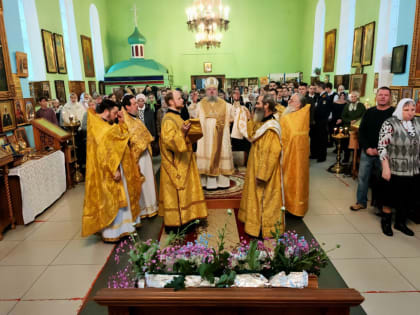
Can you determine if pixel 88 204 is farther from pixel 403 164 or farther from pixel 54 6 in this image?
pixel 54 6

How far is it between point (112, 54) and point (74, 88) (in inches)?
234

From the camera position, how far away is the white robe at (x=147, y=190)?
16.2 feet

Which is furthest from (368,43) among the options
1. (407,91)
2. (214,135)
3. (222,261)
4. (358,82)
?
(222,261)

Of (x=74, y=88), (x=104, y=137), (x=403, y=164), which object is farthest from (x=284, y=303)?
(x=74, y=88)

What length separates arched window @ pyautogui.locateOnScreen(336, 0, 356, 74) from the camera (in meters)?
12.0

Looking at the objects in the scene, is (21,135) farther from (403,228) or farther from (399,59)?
(399,59)

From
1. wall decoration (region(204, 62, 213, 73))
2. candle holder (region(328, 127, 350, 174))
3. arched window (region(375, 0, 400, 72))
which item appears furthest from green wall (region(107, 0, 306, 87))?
candle holder (region(328, 127, 350, 174))

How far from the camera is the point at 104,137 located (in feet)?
13.4

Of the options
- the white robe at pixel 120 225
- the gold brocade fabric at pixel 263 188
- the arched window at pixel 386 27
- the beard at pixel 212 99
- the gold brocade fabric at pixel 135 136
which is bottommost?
the white robe at pixel 120 225

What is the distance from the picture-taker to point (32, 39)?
9.95 m

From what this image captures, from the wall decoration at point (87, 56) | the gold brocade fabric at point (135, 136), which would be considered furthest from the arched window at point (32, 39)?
the gold brocade fabric at point (135, 136)

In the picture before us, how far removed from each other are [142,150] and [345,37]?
410 inches

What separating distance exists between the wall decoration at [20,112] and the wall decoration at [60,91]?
4480mm

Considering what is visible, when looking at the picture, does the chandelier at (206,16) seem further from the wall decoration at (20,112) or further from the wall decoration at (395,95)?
the wall decoration at (20,112)
